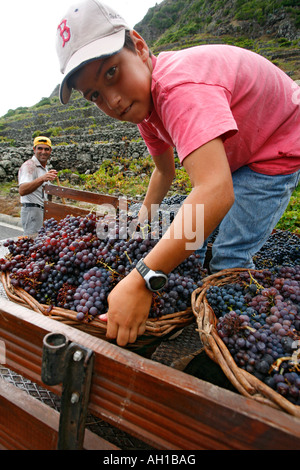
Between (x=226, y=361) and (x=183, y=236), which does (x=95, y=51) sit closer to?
(x=183, y=236)

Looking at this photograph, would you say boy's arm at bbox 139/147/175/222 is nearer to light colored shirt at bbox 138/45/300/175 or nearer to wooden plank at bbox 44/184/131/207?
wooden plank at bbox 44/184/131/207

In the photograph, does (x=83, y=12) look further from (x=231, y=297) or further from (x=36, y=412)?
(x=36, y=412)

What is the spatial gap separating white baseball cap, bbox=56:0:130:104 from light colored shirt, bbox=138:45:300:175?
203 mm

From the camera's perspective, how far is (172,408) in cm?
57

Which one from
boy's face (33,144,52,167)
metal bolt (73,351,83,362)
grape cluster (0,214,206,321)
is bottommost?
boy's face (33,144,52,167)

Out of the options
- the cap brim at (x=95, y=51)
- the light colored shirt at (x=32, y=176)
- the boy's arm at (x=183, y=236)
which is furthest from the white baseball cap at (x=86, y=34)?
the light colored shirt at (x=32, y=176)

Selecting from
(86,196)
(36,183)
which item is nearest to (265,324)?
(86,196)

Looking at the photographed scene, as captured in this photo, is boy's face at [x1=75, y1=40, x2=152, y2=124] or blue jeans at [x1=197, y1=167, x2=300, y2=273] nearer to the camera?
boy's face at [x1=75, y1=40, x2=152, y2=124]

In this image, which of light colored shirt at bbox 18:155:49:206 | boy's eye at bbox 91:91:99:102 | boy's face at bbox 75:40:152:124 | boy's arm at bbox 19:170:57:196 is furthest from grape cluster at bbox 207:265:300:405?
light colored shirt at bbox 18:155:49:206

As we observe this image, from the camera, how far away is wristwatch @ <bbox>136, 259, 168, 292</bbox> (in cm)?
96

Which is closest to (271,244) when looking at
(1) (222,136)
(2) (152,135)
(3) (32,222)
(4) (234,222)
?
(4) (234,222)

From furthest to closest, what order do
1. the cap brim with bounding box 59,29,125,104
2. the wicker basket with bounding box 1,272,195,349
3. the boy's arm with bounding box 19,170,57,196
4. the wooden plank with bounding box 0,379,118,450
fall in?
the boy's arm with bounding box 19,170,57,196, the wicker basket with bounding box 1,272,195,349, the cap brim with bounding box 59,29,125,104, the wooden plank with bounding box 0,379,118,450

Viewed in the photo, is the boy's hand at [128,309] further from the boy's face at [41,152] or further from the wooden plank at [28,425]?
the boy's face at [41,152]

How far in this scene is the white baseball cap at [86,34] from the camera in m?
1.01
